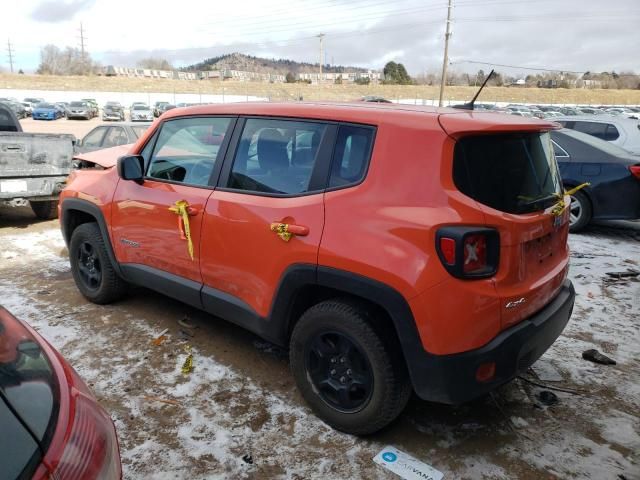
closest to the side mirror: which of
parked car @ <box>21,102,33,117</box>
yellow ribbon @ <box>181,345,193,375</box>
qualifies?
yellow ribbon @ <box>181,345,193,375</box>

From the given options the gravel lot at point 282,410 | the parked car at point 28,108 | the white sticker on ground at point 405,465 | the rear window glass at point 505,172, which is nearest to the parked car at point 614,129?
the gravel lot at point 282,410

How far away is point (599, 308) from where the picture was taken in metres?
4.51

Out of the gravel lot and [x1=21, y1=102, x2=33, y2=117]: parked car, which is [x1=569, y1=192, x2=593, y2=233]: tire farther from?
[x1=21, y1=102, x2=33, y2=117]: parked car

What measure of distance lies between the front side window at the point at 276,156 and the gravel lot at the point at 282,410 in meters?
1.31

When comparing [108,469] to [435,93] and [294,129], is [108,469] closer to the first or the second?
[294,129]

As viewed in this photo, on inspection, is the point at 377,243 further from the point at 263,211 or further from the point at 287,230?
the point at 263,211

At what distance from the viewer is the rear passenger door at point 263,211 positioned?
8.87ft

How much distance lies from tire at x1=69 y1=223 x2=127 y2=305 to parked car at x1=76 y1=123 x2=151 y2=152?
522 cm

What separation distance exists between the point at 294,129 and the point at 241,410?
1.71 meters

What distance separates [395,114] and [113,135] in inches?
329

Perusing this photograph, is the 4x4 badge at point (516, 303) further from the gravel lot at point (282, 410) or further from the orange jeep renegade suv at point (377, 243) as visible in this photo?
the gravel lot at point (282, 410)

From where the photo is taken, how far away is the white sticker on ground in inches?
96.7

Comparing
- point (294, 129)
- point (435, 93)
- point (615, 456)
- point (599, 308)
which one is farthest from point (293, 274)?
point (435, 93)

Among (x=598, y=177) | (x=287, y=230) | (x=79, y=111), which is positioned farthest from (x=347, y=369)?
(x=79, y=111)
